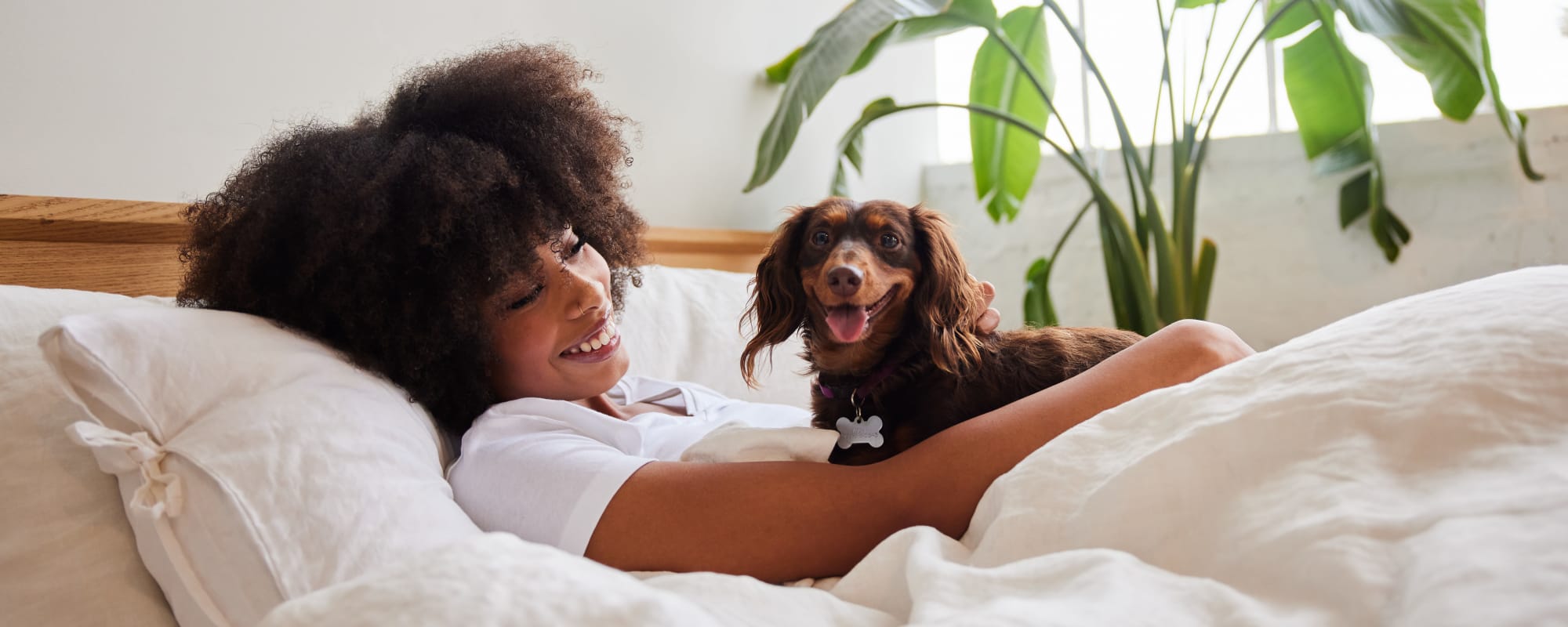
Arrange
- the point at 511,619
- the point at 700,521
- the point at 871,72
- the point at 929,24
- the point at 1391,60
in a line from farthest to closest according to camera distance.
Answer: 1. the point at 871,72
2. the point at 1391,60
3. the point at 929,24
4. the point at 700,521
5. the point at 511,619

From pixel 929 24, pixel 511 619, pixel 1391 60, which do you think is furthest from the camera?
pixel 1391 60

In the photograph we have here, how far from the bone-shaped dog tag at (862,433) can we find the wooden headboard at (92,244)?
1.05 m

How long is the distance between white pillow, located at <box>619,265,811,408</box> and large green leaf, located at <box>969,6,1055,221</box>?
51.7 inches

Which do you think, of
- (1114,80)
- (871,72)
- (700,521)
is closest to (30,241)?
(700,521)

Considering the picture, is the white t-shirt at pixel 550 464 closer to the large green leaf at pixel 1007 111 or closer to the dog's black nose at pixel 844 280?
the dog's black nose at pixel 844 280

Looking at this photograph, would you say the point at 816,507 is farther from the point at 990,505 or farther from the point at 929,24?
the point at 929,24

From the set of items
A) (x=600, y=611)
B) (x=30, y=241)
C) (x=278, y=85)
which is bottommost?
(x=600, y=611)

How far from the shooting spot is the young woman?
3.54 ft

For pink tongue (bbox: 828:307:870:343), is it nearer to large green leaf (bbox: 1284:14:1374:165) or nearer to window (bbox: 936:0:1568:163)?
window (bbox: 936:0:1568:163)

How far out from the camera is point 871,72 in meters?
3.62

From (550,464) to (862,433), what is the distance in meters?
0.39

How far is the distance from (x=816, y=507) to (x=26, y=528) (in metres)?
0.78

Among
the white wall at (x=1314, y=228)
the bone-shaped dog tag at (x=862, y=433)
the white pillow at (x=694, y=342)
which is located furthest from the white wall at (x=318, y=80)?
the bone-shaped dog tag at (x=862, y=433)

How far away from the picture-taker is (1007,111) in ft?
10.5
